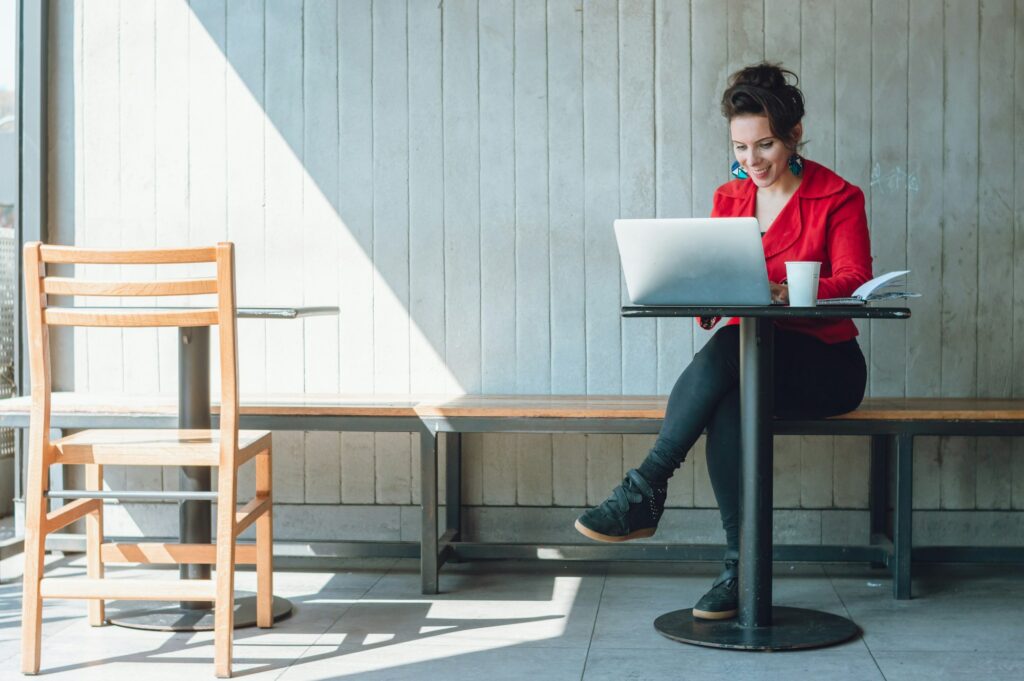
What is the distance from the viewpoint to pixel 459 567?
3744mm

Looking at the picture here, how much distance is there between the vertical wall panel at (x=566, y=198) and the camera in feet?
12.5

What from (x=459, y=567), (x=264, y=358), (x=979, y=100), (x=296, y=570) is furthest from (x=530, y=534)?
(x=979, y=100)

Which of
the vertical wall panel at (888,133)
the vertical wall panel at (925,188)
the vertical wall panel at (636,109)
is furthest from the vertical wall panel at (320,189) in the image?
the vertical wall panel at (925,188)

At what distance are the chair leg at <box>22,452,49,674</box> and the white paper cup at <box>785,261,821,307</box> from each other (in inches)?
69.0

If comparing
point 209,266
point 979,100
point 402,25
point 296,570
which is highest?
point 402,25

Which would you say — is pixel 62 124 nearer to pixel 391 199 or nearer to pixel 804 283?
pixel 391 199

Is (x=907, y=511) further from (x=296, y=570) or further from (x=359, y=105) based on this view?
(x=359, y=105)

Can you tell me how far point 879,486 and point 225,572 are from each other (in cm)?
213

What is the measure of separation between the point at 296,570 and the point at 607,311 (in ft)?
4.35

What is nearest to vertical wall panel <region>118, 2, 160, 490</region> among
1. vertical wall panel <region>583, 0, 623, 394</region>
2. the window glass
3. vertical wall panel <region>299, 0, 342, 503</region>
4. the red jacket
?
the window glass

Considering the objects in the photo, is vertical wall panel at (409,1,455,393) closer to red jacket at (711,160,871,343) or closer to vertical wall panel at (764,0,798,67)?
vertical wall panel at (764,0,798,67)

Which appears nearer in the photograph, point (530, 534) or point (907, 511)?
point (907, 511)

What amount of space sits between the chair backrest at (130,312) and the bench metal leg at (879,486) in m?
2.10

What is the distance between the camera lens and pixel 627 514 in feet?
9.10
